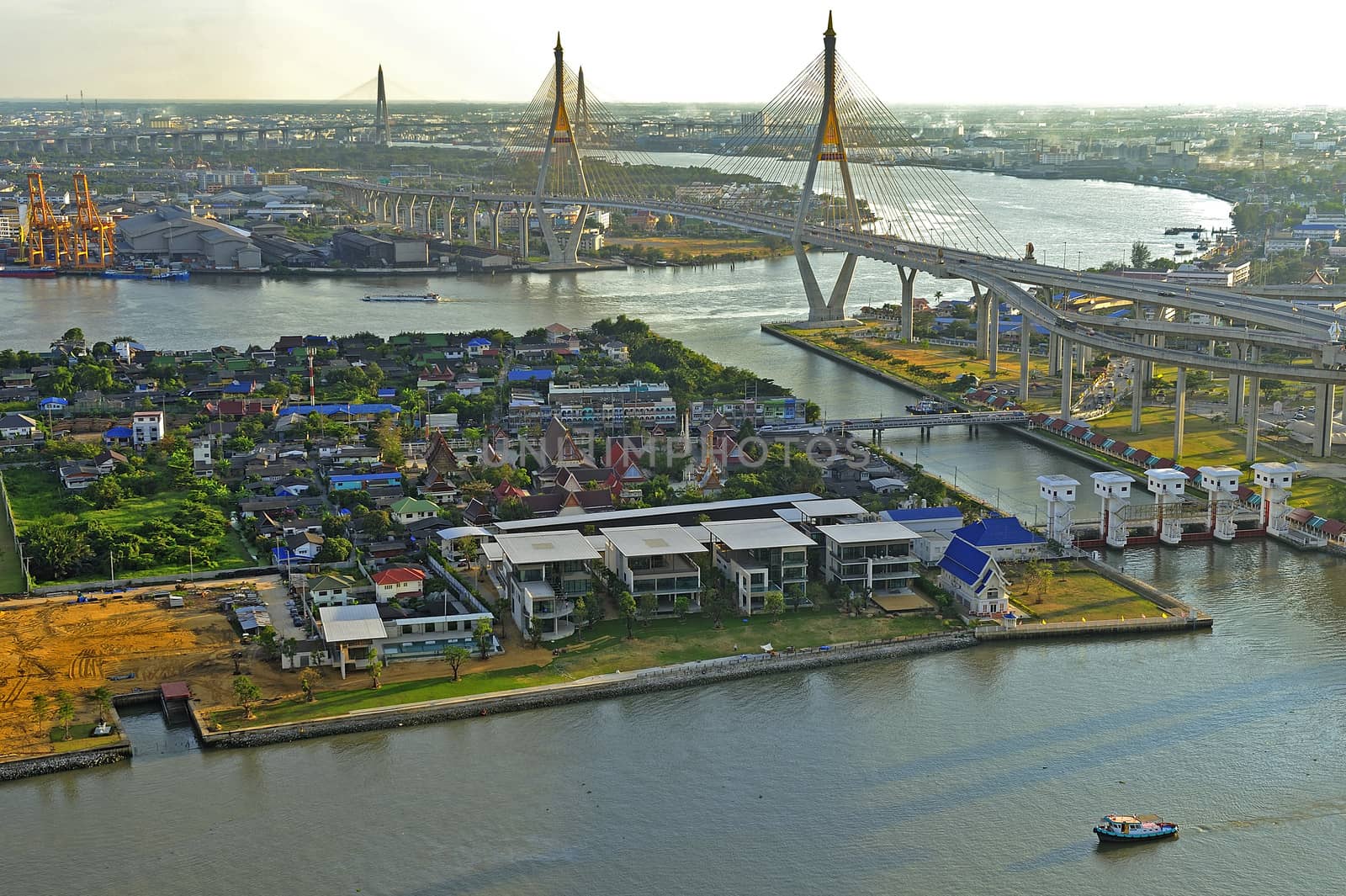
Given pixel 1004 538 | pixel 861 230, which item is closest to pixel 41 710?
pixel 1004 538

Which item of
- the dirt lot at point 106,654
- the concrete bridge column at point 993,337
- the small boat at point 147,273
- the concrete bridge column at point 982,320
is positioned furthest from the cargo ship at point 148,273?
the dirt lot at point 106,654

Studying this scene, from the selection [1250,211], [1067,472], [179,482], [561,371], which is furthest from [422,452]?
[1250,211]

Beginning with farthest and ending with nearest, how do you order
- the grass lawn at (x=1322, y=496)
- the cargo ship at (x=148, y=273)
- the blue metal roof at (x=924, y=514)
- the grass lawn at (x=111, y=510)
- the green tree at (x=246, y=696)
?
the cargo ship at (x=148, y=273) → the grass lawn at (x=1322, y=496) → the blue metal roof at (x=924, y=514) → the grass lawn at (x=111, y=510) → the green tree at (x=246, y=696)

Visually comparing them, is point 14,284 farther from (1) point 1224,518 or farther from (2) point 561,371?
(1) point 1224,518

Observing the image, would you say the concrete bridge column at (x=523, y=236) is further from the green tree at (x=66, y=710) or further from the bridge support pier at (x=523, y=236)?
the green tree at (x=66, y=710)

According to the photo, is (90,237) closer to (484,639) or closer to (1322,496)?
(484,639)

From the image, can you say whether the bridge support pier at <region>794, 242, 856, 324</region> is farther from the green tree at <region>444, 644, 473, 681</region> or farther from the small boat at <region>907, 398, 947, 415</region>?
the green tree at <region>444, 644, 473, 681</region>

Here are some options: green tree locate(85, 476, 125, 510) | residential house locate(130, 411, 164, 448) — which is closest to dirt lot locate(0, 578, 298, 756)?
green tree locate(85, 476, 125, 510)
